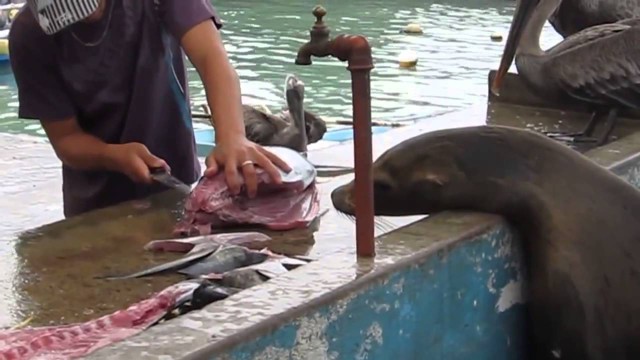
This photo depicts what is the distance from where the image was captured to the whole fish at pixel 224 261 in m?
2.55

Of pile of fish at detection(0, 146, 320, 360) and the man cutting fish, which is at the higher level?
the man cutting fish

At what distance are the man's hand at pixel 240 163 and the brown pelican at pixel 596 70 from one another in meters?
1.69

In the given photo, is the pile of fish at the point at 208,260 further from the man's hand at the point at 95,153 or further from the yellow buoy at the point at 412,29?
the yellow buoy at the point at 412,29

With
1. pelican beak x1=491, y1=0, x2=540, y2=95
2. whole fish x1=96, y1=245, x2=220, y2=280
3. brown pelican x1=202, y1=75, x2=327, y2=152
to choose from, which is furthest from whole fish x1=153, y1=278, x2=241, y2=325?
pelican beak x1=491, y1=0, x2=540, y2=95

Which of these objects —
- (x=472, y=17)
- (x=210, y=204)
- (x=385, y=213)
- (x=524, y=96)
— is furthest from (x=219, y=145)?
(x=472, y=17)

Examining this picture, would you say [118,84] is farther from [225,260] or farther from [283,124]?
[283,124]

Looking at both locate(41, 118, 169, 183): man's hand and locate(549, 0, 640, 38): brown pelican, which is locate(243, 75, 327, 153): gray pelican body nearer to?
locate(41, 118, 169, 183): man's hand

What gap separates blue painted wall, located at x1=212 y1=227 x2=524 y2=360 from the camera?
2111mm

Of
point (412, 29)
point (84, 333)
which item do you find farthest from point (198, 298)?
point (412, 29)

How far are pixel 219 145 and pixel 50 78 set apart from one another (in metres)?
0.62

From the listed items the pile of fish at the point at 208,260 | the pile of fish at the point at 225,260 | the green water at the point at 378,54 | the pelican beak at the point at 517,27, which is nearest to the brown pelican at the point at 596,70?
the pelican beak at the point at 517,27

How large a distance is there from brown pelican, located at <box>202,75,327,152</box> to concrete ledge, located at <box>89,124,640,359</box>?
1537mm

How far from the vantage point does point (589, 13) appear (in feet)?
16.9

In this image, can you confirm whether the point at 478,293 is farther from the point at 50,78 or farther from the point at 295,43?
the point at 295,43
